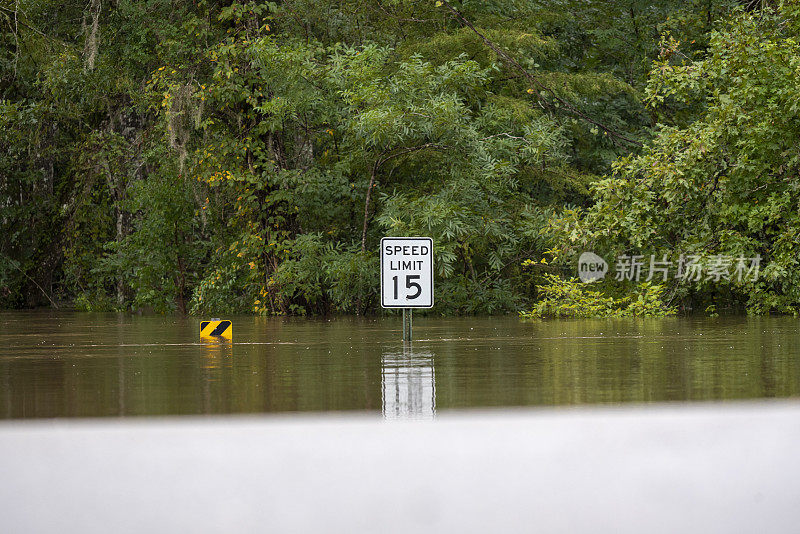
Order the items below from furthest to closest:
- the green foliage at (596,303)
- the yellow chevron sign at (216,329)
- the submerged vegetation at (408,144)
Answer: the green foliage at (596,303) → the submerged vegetation at (408,144) → the yellow chevron sign at (216,329)

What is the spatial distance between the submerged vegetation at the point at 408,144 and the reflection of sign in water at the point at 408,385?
9708mm

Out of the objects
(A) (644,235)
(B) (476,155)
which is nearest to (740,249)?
(A) (644,235)

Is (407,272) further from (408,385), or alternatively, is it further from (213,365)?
(408,385)

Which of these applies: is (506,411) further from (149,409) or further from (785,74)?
(785,74)

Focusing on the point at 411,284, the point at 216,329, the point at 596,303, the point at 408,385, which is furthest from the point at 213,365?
the point at 596,303

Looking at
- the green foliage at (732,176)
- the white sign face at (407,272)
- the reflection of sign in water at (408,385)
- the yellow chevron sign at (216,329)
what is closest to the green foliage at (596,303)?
the green foliage at (732,176)

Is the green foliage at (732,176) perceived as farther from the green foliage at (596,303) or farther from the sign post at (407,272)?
the sign post at (407,272)

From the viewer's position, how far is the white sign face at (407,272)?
11.4 meters

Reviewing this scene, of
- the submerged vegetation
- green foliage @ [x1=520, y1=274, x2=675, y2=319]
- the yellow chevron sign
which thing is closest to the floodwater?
the yellow chevron sign

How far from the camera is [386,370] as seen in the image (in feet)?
28.3

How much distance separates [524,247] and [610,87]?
3928 millimetres

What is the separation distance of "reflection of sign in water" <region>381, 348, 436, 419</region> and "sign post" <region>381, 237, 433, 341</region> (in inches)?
37.2

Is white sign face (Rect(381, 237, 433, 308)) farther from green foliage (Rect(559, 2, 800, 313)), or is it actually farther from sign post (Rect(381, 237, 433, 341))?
green foliage (Rect(559, 2, 800, 313))

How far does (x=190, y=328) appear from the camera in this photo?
56.2 ft
